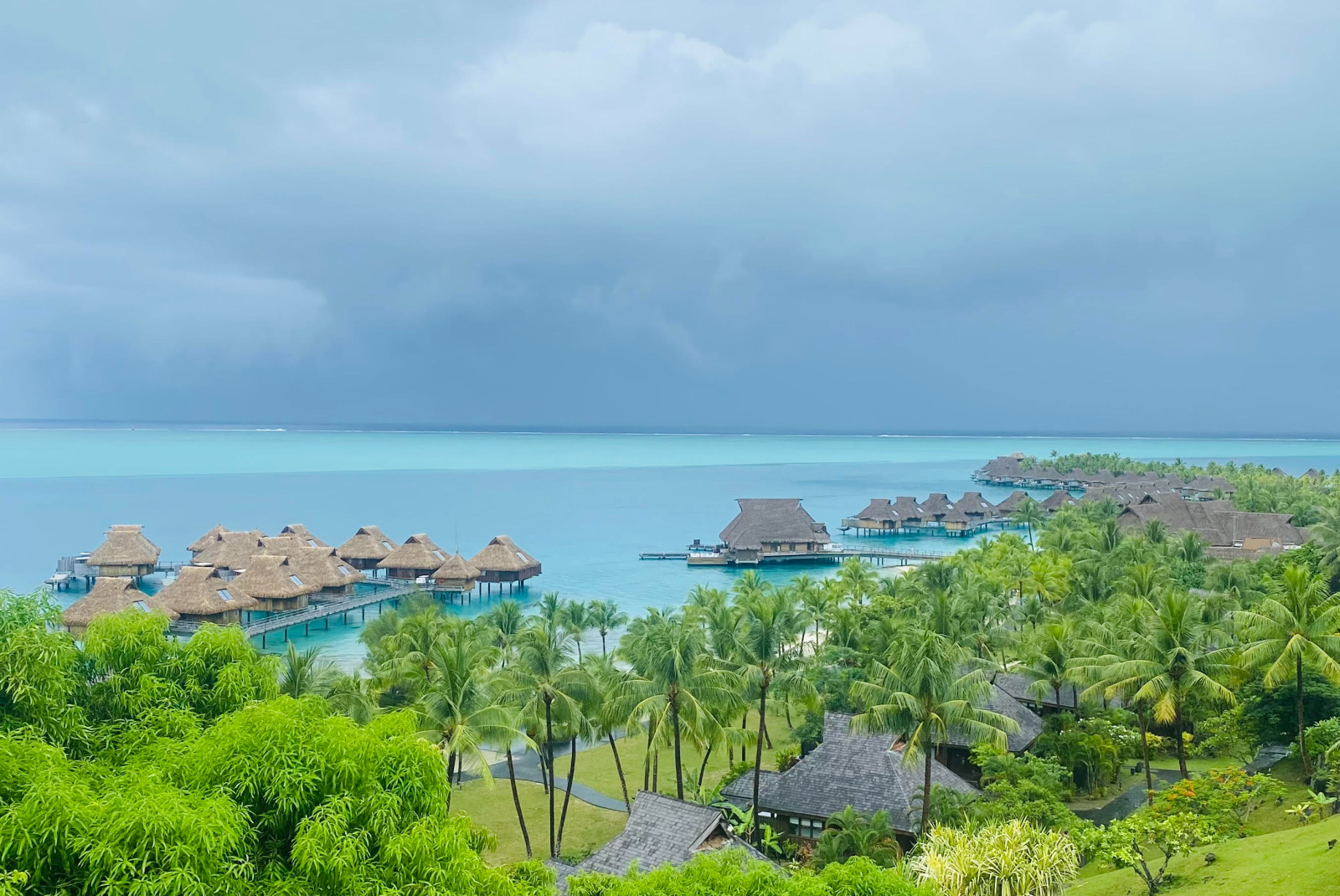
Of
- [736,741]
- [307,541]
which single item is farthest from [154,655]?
[307,541]

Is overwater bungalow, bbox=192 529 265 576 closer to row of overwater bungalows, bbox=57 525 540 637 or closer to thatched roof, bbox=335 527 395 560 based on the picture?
row of overwater bungalows, bbox=57 525 540 637

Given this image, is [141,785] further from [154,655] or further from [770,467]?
[770,467]

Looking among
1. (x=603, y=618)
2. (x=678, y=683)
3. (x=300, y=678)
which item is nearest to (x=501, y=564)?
(x=603, y=618)

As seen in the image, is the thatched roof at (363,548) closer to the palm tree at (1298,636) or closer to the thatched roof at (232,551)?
the thatched roof at (232,551)

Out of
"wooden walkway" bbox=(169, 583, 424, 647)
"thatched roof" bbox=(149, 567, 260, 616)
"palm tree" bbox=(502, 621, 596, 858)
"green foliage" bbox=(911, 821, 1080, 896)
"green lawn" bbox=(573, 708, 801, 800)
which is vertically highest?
"palm tree" bbox=(502, 621, 596, 858)

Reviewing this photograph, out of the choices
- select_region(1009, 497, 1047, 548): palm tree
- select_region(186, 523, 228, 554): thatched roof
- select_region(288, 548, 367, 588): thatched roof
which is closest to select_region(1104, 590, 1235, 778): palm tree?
select_region(288, 548, 367, 588): thatched roof

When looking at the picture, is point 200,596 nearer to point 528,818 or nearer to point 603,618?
point 603,618

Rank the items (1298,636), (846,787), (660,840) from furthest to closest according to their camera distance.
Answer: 1. (846,787)
2. (1298,636)
3. (660,840)

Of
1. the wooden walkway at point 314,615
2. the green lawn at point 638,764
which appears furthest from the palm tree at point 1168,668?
the wooden walkway at point 314,615
